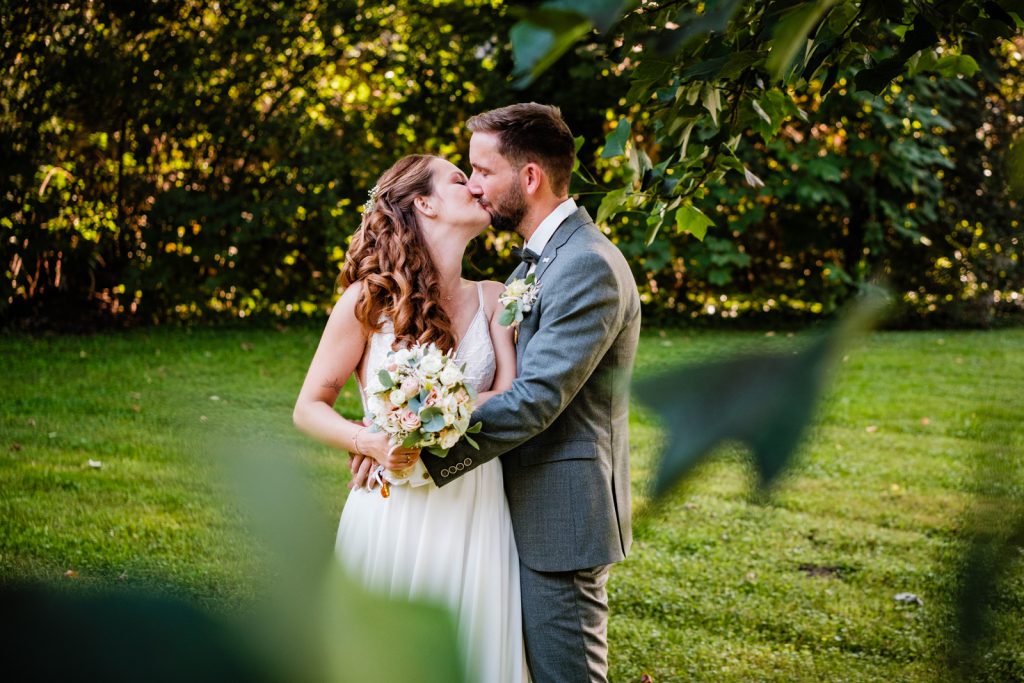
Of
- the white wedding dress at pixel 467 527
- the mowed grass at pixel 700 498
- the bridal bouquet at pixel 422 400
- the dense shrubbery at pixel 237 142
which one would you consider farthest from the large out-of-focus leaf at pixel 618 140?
the dense shrubbery at pixel 237 142

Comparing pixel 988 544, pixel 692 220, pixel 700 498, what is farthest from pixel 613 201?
pixel 988 544

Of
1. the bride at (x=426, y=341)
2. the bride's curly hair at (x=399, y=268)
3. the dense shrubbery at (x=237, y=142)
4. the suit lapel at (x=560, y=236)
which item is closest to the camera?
the bride at (x=426, y=341)

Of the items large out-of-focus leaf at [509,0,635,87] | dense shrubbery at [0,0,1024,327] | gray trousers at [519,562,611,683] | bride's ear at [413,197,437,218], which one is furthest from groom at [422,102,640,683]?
dense shrubbery at [0,0,1024,327]

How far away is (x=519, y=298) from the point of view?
2.41 meters

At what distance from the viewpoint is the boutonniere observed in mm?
2373

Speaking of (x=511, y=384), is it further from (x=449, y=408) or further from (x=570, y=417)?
(x=449, y=408)

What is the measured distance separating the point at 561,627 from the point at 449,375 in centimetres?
85

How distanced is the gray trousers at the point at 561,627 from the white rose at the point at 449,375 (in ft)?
2.45

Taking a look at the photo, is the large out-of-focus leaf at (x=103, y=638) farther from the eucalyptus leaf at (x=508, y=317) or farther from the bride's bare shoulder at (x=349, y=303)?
the bride's bare shoulder at (x=349, y=303)

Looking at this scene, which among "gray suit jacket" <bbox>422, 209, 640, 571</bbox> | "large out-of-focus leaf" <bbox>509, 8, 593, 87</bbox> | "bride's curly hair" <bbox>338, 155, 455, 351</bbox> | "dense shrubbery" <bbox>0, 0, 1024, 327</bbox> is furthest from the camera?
"dense shrubbery" <bbox>0, 0, 1024, 327</bbox>

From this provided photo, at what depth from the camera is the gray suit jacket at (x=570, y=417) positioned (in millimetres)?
2234

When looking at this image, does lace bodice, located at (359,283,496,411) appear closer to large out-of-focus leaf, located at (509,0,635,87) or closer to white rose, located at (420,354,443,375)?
white rose, located at (420,354,443,375)

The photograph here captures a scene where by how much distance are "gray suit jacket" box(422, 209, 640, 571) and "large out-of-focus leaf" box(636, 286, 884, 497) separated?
5.05 feet

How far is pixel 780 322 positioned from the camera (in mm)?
735
